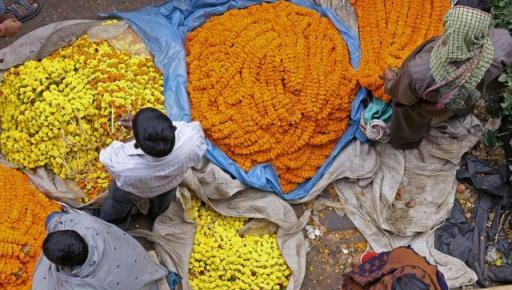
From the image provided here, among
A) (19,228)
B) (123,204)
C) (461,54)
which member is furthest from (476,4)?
(19,228)

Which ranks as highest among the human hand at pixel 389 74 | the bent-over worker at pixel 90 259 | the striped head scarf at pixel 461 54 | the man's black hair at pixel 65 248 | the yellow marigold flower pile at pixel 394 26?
the striped head scarf at pixel 461 54

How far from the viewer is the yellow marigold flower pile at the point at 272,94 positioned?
3.94 m

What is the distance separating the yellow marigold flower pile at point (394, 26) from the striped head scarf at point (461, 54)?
888 millimetres

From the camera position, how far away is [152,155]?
2961 mm

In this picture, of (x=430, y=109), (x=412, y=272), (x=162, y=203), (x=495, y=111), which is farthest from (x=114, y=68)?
(x=495, y=111)

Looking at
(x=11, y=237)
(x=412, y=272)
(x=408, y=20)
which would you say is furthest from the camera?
(x=408, y=20)

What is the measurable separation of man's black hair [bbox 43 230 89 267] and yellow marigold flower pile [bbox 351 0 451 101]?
215 cm

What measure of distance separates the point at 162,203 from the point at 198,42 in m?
1.12

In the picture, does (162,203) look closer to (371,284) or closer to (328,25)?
(371,284)

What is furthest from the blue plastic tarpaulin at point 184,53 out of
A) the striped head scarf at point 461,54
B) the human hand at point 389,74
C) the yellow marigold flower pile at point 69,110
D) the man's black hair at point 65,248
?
the man's black hair at point 65,248

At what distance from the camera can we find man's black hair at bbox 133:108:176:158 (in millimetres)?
2906

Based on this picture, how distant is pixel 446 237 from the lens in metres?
4.06

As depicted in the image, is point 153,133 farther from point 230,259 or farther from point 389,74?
point 389,74

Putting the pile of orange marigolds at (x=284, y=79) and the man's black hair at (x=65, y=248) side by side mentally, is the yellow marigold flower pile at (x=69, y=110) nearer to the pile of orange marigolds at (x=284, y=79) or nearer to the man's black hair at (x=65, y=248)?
the pile of orange marigolds at (x=284, y=79)
